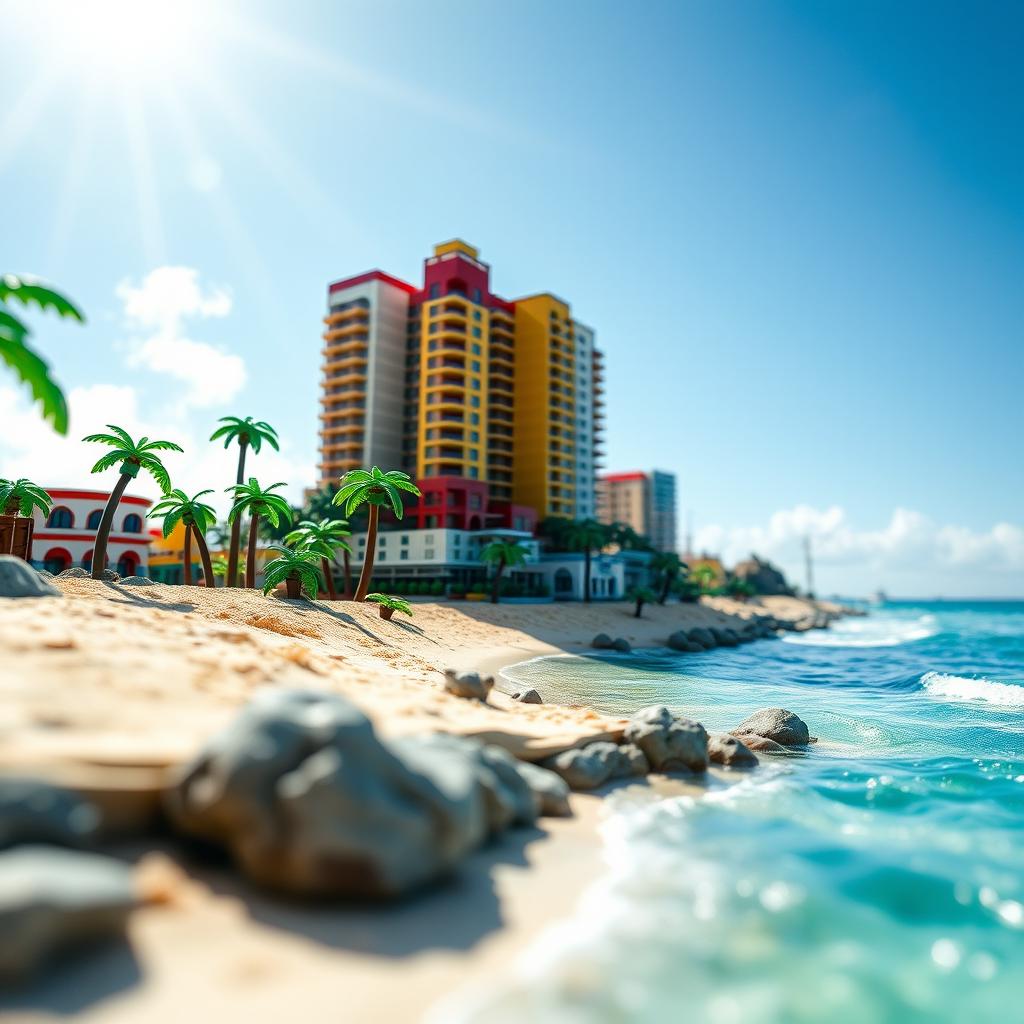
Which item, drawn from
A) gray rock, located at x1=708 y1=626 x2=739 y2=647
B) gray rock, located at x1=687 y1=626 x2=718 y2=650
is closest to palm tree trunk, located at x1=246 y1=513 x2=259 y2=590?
gray rock, located at x1=687 y1=626 x2=718 y2=650

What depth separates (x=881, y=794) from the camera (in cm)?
1083

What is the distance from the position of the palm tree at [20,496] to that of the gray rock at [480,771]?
102 feet

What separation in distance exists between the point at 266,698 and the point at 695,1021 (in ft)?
15.0

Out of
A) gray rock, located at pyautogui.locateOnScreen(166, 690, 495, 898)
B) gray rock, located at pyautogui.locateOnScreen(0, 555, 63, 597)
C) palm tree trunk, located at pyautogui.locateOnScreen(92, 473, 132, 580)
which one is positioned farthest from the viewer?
palm tree trunk, located at pyautogui.locateOnScreen(92, 473, 132, 580)

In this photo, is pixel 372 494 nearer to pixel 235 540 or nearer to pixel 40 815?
pixel 235 540

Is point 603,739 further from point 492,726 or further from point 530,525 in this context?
point 530,525

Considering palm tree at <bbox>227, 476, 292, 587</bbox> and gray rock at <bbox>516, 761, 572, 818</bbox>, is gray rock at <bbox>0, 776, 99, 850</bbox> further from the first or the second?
palm tree at <bbox>227, 476, 292, 587</bbox>

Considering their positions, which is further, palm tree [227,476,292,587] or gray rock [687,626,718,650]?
gray rock [687,626,718,650]

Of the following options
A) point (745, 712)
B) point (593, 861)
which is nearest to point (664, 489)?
point (745, 712)

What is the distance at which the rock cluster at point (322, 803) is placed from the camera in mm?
5508

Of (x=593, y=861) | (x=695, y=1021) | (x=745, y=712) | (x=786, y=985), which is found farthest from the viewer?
(x=745, y=712)

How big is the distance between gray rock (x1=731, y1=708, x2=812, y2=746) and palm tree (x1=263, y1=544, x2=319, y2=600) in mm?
21438

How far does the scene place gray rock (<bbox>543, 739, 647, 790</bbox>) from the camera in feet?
33.7

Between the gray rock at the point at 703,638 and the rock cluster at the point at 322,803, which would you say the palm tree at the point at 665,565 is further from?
the rock cluster at the point at 322,803
